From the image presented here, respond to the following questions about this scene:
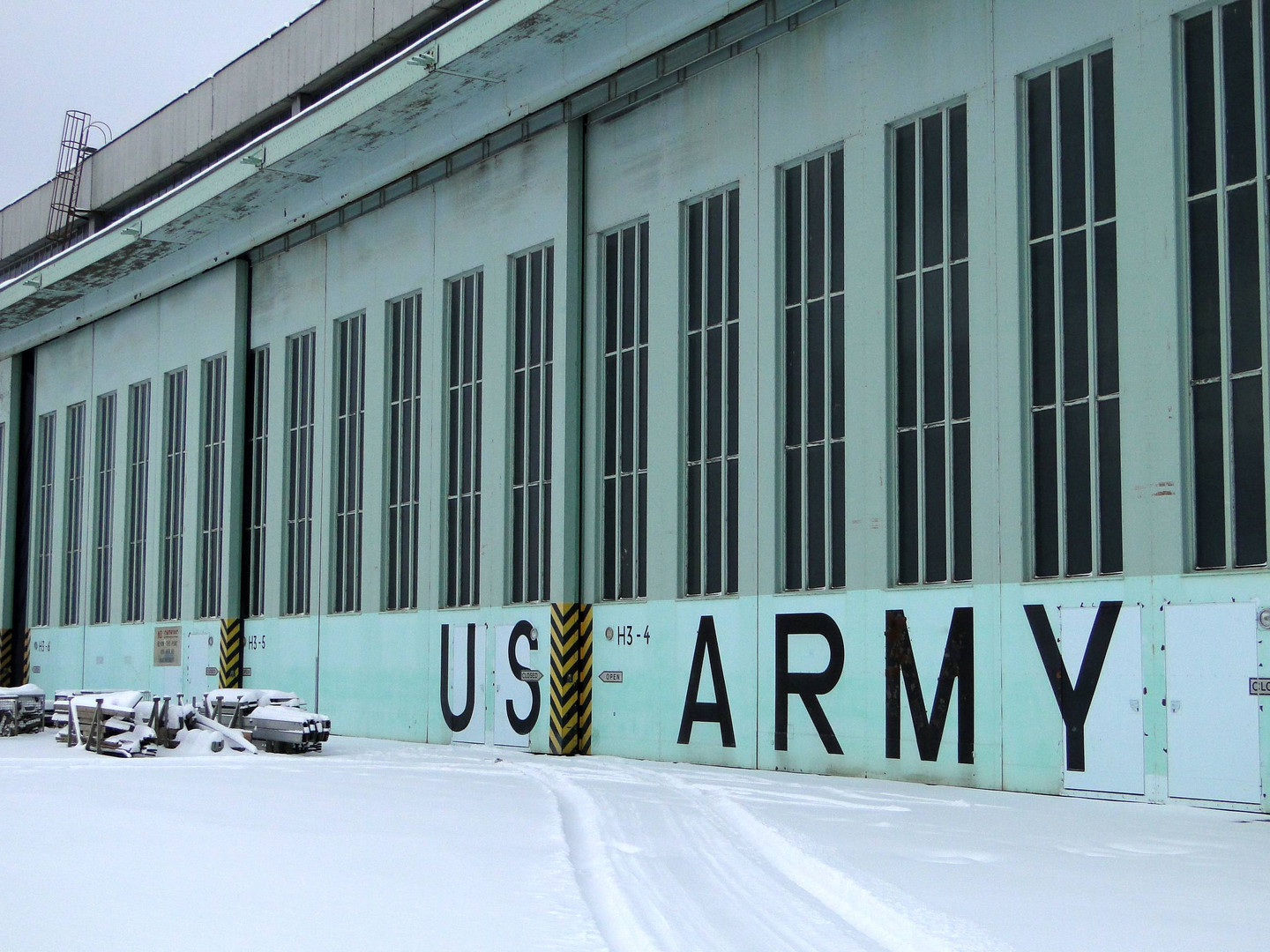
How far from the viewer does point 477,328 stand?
2961cm

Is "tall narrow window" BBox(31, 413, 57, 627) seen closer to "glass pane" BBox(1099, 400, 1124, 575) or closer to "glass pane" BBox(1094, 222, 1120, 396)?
"glass pane" BBox(1099, 400, 1124, 575)

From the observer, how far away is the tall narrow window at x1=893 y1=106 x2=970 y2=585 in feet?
64.5

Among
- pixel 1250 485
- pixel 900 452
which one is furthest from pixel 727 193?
pixel 1250 485

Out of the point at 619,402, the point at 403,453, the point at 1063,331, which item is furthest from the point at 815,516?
the point at 403,453

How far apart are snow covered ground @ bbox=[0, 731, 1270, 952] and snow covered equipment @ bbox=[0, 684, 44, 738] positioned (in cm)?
1318

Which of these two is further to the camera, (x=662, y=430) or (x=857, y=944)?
(x=662, y=430)

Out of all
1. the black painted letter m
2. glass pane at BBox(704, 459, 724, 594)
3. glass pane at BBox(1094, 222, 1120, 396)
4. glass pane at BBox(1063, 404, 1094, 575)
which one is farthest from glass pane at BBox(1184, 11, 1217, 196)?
glass pane at BBox(704, 459, 724, 594)

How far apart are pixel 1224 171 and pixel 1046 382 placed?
3451mm

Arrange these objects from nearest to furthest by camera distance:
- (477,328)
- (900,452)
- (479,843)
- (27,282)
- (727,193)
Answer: (479,843), (900,452), (727,193), (477,328), (27,282)

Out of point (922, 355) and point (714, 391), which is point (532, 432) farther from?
point (922, 355)

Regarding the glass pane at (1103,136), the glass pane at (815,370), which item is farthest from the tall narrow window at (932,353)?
the glass pane at (1103,136)

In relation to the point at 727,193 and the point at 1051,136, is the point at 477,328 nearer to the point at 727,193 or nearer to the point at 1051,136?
the point at 727,193

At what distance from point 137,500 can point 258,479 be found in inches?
293

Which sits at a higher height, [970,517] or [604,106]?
[604,106]
